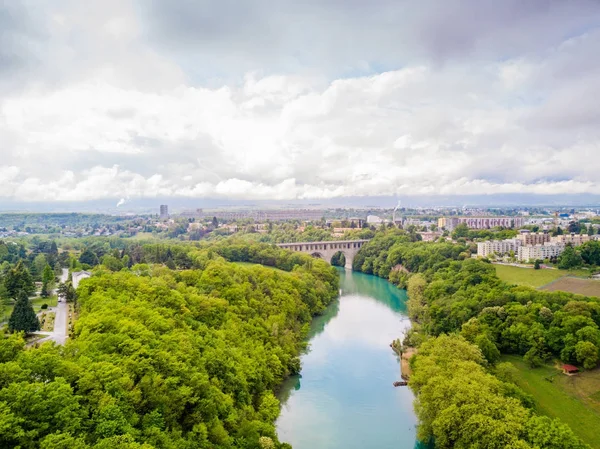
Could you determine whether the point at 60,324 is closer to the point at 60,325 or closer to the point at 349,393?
the point at 60,325

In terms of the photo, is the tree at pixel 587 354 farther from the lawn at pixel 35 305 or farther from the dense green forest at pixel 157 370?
the lawn at pixel 35 305

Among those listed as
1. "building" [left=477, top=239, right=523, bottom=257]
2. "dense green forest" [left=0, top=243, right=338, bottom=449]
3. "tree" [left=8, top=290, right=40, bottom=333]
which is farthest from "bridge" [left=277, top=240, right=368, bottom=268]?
"tree" [left=8, top=290, right=40, bottom=333]

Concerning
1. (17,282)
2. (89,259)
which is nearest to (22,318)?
(17,282)

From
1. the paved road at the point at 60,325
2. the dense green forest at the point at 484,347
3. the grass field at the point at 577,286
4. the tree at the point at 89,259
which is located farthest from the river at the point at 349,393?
the tree at the point at 89,259

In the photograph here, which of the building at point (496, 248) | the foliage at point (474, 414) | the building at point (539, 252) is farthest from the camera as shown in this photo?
the building at point (496, 248)

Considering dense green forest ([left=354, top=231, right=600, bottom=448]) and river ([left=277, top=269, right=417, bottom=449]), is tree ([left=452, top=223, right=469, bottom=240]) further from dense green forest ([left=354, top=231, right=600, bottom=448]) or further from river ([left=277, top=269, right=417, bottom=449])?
river ([left=277, top=269, right=417, bottom=449])

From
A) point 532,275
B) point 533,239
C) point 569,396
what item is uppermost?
point 533,239
